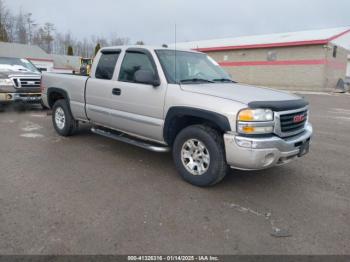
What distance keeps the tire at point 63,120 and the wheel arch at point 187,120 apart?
2.85 meters

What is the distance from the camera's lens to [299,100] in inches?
164

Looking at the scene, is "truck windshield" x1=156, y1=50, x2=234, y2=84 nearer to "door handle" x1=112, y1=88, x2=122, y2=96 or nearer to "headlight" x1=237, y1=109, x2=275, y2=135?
"door handle" x1=112, y1=88, x2=122, y2=96

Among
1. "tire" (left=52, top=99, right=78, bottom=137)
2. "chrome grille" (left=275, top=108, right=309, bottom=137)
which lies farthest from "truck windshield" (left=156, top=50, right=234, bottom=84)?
"tire" (left=52, top=99, right=78, bottom=137)

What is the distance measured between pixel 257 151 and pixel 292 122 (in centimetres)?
81

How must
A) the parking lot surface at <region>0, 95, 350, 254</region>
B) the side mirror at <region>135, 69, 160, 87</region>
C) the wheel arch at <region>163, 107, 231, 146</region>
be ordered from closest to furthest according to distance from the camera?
the parking lot surface at <region>0, 95, 350, 254</region>
the wheel arch at <region>163, 107, 231, 146</region>
the side mirror at <region>135, 69, 160, 87</region>

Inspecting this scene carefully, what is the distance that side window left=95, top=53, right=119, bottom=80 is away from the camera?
5242 mm

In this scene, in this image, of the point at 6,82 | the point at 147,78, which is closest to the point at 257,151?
the point at 147,78

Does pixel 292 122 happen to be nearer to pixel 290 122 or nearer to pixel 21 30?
pixel 290 122

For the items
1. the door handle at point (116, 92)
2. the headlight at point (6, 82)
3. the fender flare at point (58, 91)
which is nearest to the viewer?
the door handle at point (116, 92)

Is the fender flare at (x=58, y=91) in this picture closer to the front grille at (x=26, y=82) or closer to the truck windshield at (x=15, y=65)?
the front grille at (x=26, y=82)

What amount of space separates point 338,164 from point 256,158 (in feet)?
8.30

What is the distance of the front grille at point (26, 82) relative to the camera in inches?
376

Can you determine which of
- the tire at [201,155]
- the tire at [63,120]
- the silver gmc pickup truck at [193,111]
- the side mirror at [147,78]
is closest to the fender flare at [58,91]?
the tire at [63,120]

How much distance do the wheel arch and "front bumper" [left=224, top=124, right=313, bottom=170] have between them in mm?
193
